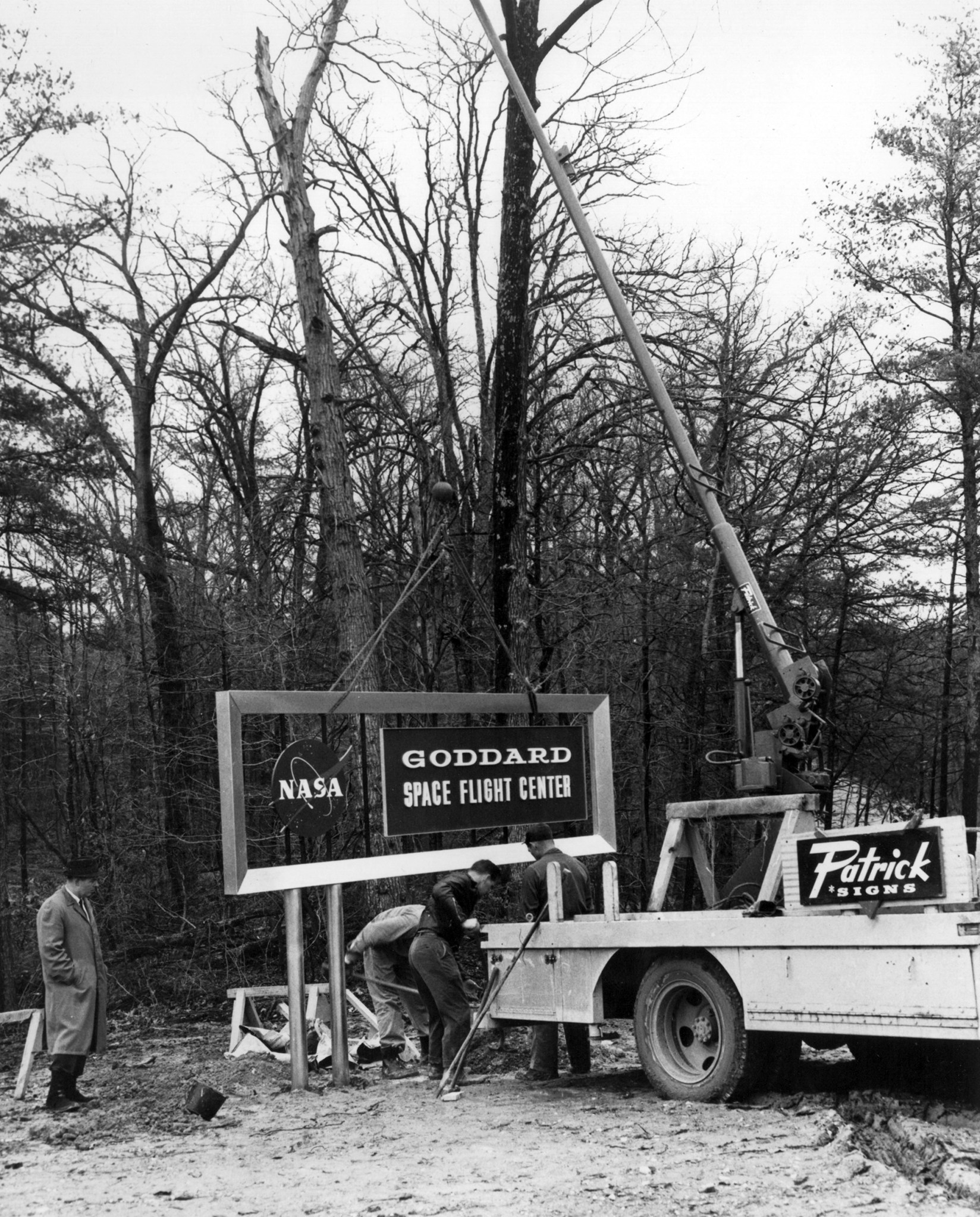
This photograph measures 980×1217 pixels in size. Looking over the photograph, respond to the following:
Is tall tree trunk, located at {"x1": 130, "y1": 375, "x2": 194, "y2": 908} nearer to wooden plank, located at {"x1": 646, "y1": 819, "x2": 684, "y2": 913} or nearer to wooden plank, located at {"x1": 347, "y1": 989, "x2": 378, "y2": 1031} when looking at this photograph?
wooden plank, located at {"x1": 347, "y1": 989, "x2": 378, "y2": 1031}

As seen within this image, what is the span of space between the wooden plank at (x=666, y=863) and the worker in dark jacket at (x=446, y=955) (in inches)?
55.7

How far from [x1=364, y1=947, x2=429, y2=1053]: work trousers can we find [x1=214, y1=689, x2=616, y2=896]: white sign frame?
32.3 inches

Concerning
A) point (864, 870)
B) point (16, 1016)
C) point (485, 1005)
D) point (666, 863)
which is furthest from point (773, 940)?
point (16, 1016)

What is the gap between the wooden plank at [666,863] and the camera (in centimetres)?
915

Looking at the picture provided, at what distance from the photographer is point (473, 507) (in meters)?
20.6

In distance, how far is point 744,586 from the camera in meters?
10.6

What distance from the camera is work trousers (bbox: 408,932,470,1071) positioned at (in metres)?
9.86

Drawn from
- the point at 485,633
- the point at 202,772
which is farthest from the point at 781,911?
the point at 202,772

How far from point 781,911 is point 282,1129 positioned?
3.38 metres

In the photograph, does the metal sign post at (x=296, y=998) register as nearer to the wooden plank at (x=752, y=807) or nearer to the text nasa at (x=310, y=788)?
the text nasa at (x=310, y=788)

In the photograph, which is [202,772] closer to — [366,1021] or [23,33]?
[366,1021]

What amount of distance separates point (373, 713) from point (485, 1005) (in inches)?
99.4

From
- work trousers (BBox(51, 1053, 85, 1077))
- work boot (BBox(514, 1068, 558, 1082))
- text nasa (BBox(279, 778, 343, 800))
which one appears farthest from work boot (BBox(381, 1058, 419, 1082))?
work trousers (BBox(51, 1053, 85, 1077))

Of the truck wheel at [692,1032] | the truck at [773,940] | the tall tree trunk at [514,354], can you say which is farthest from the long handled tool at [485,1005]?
the tall tree trunk at [514,354]
